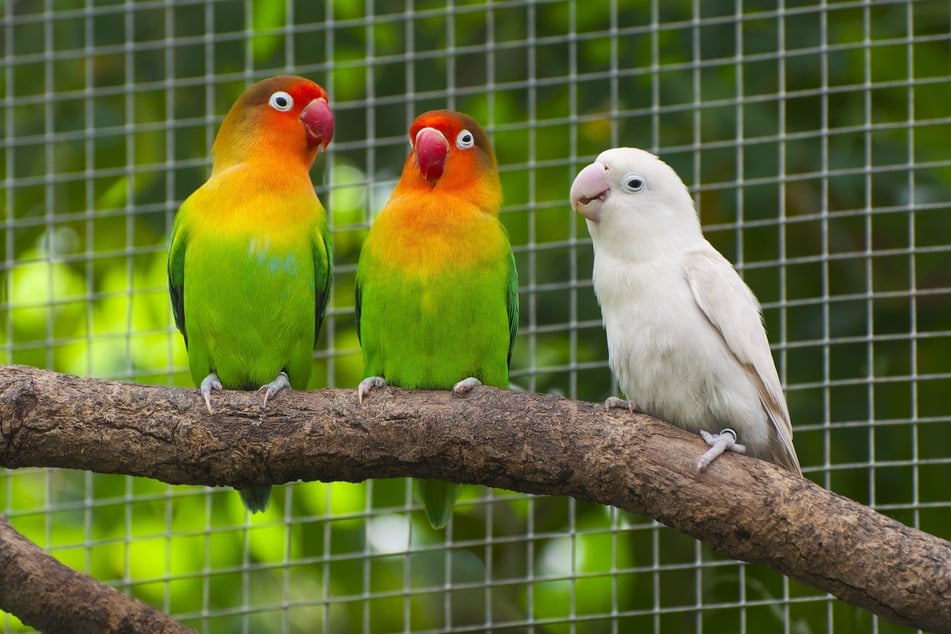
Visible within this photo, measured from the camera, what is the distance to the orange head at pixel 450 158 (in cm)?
365

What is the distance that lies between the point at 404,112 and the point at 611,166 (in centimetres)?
161

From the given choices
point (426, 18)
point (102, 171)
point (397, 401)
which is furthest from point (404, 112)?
point (397, 401)

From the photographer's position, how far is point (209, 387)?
10.5ft

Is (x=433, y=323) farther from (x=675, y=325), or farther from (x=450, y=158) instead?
(x=675, y=325)

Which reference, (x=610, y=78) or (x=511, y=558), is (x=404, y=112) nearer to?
(x=610, y=78)

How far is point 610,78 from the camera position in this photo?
14.6 ft

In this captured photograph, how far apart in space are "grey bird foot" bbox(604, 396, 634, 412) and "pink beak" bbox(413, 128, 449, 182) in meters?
0.95

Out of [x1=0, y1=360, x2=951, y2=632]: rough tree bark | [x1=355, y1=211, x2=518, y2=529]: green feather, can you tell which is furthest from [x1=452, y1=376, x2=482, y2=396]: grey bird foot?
[x1=355, y1=211, x2=518, y2=529]: green feather

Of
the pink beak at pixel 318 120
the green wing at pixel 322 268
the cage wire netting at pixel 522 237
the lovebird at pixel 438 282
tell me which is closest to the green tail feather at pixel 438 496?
the lovebird at pixel 438 282

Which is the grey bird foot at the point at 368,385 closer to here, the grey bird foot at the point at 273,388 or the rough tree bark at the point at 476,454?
the rough tree bark at the point at 476,454

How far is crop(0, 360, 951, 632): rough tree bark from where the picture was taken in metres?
2.76

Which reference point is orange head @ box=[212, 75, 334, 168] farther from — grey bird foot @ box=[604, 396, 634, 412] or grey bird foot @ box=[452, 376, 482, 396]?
grey bird foot @ box=[604, 396, 634, 412]

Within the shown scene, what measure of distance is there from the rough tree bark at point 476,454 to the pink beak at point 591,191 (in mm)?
547

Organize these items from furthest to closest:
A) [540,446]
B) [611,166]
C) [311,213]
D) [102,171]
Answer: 1. [102,171]
2. [311,213]
3. [611,166]
4. [540,446]
